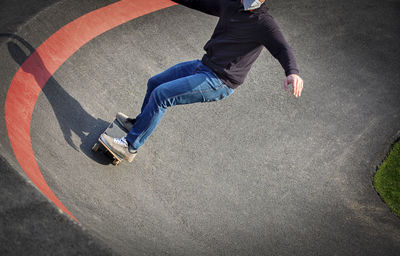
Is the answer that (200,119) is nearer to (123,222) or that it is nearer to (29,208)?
(123,222)

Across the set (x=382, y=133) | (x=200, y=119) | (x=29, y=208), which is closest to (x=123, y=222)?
(x=29, y=208)

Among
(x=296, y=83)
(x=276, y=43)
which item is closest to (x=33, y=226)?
(x=296, y=83)

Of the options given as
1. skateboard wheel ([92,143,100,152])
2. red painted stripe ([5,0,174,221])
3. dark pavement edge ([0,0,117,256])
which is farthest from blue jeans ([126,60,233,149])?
dark pavement edge ([0,0,117,256])

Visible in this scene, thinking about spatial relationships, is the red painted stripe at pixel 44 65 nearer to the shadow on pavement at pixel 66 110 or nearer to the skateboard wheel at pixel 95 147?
the shadow on pavement at pixel 66 110

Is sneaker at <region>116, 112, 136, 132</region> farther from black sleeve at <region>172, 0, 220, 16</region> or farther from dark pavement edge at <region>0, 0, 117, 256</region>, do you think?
dark pavement edge at <region>0, 0, 117, 256</region>

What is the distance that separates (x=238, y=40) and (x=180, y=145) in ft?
6.74

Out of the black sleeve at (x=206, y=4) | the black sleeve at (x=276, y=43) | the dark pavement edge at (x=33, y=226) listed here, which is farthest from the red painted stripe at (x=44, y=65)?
the black sleeve at (x=276, y=43)

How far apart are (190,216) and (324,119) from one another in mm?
3370

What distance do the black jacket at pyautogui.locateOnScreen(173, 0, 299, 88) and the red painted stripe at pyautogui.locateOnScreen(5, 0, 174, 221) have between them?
2210 millimetres

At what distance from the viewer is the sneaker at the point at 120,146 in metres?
4.23

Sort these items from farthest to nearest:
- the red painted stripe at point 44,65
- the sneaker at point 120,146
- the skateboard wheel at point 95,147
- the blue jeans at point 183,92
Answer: the skateboard wheel at point 95,147 < the sneaker at point 120,146 < the blue jeans at point 183,92 < the red painted stripe at point 44,65

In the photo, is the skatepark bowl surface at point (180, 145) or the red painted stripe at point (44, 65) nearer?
the skatepark bowl surface at point (180, 145)

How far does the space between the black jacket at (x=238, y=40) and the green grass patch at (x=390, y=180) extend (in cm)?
331

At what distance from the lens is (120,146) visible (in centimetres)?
427
